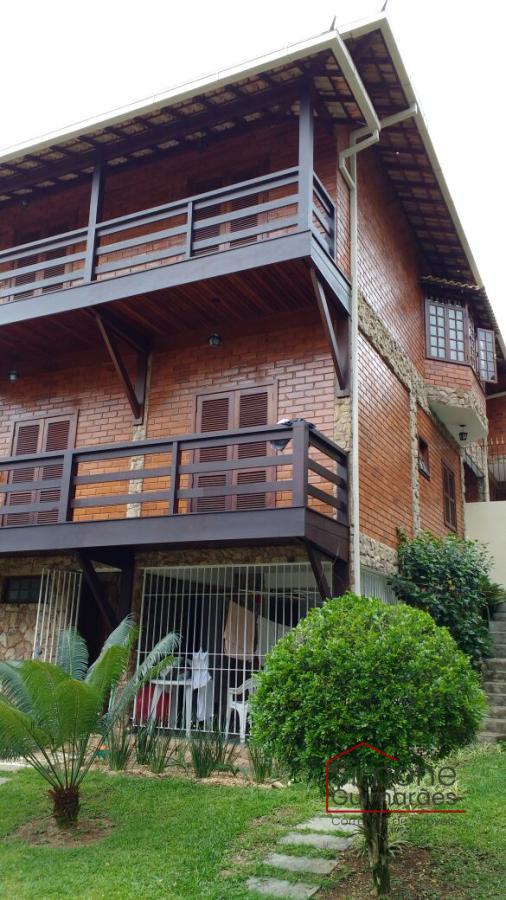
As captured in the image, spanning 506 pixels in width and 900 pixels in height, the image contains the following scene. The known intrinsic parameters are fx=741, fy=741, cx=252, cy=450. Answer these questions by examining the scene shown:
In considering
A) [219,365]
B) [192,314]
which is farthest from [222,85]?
[219,365]

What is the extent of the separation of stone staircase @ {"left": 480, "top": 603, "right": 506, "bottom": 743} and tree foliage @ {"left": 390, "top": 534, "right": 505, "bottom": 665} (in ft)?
0.98

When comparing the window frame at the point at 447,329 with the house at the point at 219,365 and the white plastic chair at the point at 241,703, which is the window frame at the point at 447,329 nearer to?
the house at the point at 219,365

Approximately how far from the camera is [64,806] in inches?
238

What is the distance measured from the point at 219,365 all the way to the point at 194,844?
6516mm

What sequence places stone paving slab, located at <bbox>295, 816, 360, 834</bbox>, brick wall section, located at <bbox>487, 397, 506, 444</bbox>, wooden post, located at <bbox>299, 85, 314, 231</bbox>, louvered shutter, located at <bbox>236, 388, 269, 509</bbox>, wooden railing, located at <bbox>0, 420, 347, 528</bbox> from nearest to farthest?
stone paving slab, located at <bbox>295, 816, 360, 834</bbox>, wooden railing, located at <bbox>0, 420, 347, 528</bbox>, wooden post, located at <bbox>299, 85, 314, 231</bbox>, louvered shutter, located at <bbox>236, 388, 269, 509</bbox>, brick wall section, located at <bbox>487, 397, 506, 444</bbox>

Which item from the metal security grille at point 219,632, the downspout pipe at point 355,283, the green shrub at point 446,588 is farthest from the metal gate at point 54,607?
the green shrub at point 446,588

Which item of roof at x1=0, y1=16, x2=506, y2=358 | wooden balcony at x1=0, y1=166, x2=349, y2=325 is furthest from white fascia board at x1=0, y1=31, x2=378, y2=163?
wooden balcony at x1=0, y1=166, x2=349, y2=325

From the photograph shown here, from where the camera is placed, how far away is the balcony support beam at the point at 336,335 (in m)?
8.88

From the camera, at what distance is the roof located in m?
9.05

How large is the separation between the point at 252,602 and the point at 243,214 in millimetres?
4902

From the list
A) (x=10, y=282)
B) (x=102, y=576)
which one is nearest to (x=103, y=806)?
(x=102, y=576)

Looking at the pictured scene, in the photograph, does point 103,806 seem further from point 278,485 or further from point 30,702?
point 278,485

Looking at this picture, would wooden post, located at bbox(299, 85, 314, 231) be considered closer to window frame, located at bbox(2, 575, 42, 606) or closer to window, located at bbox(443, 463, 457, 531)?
window frame, located at bbox(2, 575, 42, 606)

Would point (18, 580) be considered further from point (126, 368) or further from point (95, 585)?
point (126, 368)
